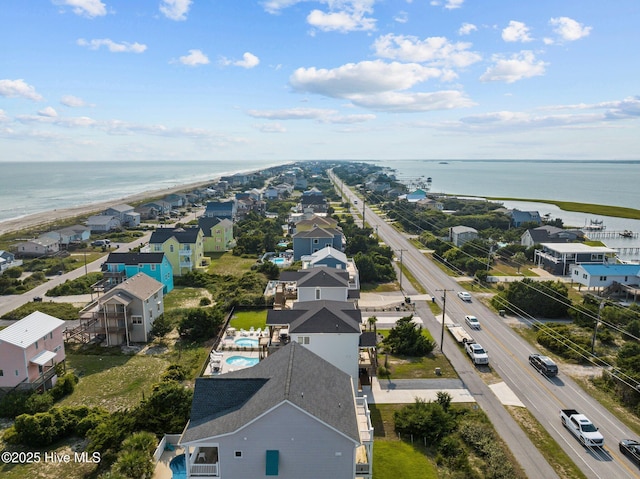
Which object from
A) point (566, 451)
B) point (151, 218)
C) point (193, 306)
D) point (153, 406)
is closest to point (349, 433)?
point (153, 406)

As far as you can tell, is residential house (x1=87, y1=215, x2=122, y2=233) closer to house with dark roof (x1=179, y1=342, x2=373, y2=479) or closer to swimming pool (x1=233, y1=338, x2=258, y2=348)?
swimming pool (x1=233, y1=338, x2=258, y2=348)

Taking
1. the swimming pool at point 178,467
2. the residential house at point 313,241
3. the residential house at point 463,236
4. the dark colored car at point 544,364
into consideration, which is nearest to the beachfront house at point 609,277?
the dark colored car at point 544,364

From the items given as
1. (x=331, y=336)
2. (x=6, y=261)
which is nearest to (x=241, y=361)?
(x=331, y=336)

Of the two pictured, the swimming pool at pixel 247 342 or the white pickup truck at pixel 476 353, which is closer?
the white pickup truck at pixel 476 353

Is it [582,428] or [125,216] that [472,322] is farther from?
[125,216]

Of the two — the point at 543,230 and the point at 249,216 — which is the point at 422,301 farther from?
the point at 249,216

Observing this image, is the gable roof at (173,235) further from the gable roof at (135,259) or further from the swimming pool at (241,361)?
the swimming pool at (241,361)
